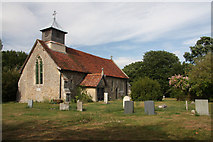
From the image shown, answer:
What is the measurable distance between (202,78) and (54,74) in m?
19.3

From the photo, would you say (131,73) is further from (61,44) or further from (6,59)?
(6,59)

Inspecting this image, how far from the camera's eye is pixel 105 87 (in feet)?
90.8

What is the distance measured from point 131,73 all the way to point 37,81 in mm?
29259

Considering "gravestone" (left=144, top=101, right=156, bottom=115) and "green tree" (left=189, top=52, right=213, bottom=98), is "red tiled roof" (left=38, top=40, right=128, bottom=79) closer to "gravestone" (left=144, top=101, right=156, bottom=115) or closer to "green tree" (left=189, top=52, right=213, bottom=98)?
"gravestone" (left=144, top=101, right=156, bottom=115)

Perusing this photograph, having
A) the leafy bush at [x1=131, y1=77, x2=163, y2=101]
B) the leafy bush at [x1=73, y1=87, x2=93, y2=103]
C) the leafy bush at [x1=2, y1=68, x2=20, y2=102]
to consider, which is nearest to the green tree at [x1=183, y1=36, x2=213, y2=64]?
the leafy bush at [x1=131, y1=77, x2=163, y2=101]

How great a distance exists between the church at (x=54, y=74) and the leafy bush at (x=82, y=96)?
1.76 ft

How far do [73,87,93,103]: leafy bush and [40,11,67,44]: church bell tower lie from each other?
29.7ft

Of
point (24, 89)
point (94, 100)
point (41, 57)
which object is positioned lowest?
point (94, 100)

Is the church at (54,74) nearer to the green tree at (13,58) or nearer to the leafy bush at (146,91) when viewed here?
the leafy bush at (146,91)

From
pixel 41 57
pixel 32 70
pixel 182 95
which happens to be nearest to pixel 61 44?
pixel 41 57

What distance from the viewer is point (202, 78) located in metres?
19.3

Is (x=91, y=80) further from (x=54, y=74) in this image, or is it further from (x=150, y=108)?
(x=150, y=108)

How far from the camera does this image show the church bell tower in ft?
85.5

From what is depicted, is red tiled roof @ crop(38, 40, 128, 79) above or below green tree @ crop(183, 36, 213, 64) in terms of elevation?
below
